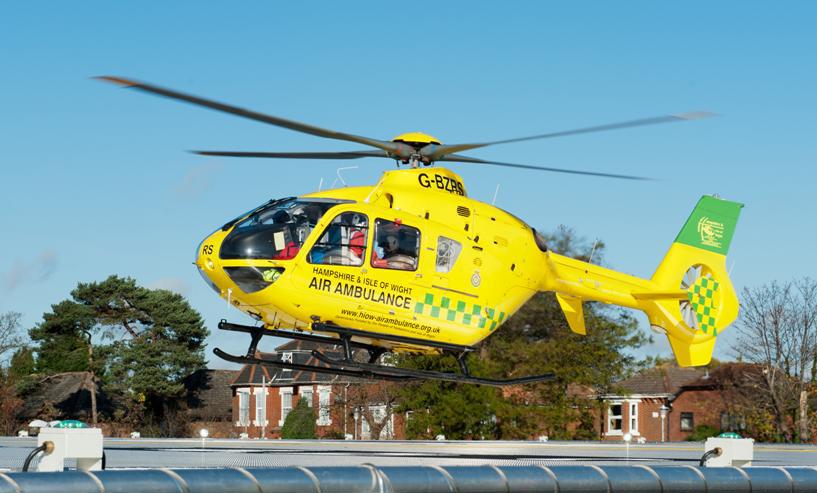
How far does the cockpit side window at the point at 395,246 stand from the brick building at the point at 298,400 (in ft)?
148

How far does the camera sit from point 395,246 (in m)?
25.0

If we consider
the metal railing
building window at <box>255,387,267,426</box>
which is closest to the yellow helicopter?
the metal railing

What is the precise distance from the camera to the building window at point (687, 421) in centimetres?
8112

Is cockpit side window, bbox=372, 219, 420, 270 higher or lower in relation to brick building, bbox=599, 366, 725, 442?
higher

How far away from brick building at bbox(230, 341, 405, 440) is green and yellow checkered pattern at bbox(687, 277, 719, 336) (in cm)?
3950

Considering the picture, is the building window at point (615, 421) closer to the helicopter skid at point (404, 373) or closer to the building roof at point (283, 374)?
the building roof at point (283, 374)

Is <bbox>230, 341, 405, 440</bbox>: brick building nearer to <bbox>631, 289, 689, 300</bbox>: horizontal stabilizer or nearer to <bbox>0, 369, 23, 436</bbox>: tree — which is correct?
<bbox>0, 369, 23, 436</bbox>: tree

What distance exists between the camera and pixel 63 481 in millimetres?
12836

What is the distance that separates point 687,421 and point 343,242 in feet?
203

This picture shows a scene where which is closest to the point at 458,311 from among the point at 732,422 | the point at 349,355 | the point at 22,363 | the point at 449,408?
the point at 349,355

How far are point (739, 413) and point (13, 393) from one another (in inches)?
1903

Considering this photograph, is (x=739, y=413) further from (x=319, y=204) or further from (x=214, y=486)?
(x=214, y=486)

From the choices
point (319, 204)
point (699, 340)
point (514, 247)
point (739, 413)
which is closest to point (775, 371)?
point (739, 413)

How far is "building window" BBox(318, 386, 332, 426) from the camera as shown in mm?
73819
